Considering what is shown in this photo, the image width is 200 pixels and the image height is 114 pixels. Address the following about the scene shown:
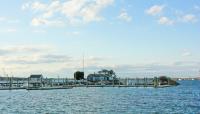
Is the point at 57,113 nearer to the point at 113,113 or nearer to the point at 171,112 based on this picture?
the point at 113,113

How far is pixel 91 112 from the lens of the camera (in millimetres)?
75250

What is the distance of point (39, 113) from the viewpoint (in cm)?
7494

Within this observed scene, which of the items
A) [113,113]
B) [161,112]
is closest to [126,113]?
[113,113]

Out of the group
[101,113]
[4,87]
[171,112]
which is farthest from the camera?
[4,87]

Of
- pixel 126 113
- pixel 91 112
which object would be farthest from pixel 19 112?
pixel 126 113

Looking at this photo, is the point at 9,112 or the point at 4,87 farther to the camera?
the point at 4,87

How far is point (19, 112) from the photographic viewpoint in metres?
77.7

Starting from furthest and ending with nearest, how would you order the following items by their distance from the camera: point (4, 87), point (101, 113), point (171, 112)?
point (4, 87)
point (171, 112)
point (101, 113)

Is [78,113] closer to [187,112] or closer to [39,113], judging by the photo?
[39,113]

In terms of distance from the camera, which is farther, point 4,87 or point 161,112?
point 4,87

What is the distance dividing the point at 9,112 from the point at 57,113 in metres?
8.98

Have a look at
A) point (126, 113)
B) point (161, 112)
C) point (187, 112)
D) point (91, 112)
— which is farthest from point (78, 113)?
point (187, 112)

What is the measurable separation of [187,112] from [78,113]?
19.9 meters

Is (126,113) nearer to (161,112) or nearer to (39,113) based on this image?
(161,112)
